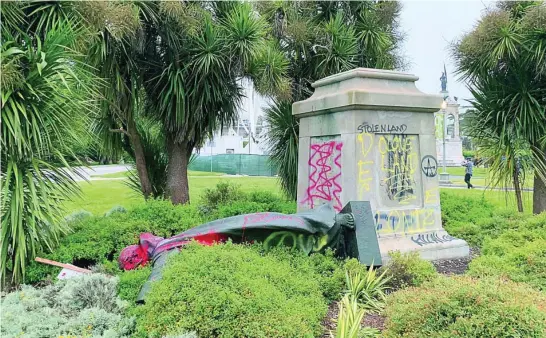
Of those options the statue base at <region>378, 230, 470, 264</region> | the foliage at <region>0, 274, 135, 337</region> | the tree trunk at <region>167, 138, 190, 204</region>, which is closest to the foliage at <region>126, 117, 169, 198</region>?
the tree trunk at <region>167, 138, 190, 204</region>

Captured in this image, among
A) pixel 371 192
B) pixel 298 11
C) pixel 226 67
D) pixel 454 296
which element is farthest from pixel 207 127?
pixel 454 296

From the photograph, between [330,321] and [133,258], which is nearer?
[330,321]

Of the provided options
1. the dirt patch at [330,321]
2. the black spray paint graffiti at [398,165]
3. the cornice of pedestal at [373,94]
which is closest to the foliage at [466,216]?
the black spray paint graffiti at [398,165]

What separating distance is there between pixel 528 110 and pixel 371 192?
4.57 metres

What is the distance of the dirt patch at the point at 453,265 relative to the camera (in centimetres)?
542

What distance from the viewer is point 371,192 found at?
18.5 ft

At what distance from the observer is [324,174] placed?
620cm

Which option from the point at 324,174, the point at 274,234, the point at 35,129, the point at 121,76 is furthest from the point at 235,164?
the point at 274,234

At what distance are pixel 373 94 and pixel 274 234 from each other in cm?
232

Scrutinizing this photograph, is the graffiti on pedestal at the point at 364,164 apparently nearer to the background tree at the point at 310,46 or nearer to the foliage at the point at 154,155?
the background tree at the point at 310,46

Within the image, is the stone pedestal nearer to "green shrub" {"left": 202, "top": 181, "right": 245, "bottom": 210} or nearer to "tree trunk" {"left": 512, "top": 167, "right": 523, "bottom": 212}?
"tree trunk" {"left": 512, "top": 167, "right": 523, "bottom": 212}

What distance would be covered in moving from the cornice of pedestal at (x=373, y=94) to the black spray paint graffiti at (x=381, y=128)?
0.76 ft

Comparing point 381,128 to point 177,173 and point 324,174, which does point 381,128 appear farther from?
point 177,173

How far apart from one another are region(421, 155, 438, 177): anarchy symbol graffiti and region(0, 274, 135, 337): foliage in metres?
4.39
